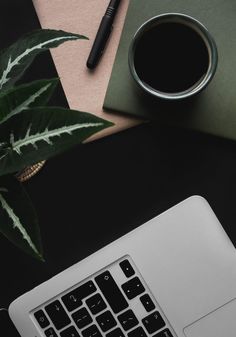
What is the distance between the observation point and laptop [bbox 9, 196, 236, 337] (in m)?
0.60

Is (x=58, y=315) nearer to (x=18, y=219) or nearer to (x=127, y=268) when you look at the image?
(x=127, y=268)

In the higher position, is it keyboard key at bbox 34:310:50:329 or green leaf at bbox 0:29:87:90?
green leaf at bbox 0:29:87:90

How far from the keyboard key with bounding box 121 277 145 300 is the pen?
0.25m

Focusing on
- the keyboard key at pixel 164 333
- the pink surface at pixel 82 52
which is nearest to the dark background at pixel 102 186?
the pink surface at pixel 82 52

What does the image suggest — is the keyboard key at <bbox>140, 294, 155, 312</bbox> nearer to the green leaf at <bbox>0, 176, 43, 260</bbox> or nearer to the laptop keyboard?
the laptop keyboard

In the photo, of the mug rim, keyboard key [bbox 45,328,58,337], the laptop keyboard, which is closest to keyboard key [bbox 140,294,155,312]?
the laptop keyboard

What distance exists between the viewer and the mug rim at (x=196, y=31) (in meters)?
0.55

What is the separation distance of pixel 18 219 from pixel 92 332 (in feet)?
0.75

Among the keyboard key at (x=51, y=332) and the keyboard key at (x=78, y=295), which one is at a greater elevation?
the keyboard key at (x=78, y=295)

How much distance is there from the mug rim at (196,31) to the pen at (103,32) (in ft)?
0.26

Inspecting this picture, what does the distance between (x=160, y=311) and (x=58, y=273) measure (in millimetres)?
127

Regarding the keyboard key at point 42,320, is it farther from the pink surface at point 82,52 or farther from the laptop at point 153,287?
the pink surface at point 82,52

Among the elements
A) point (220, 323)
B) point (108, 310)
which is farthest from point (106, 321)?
point (220, 323)

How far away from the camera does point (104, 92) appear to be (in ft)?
2.06
